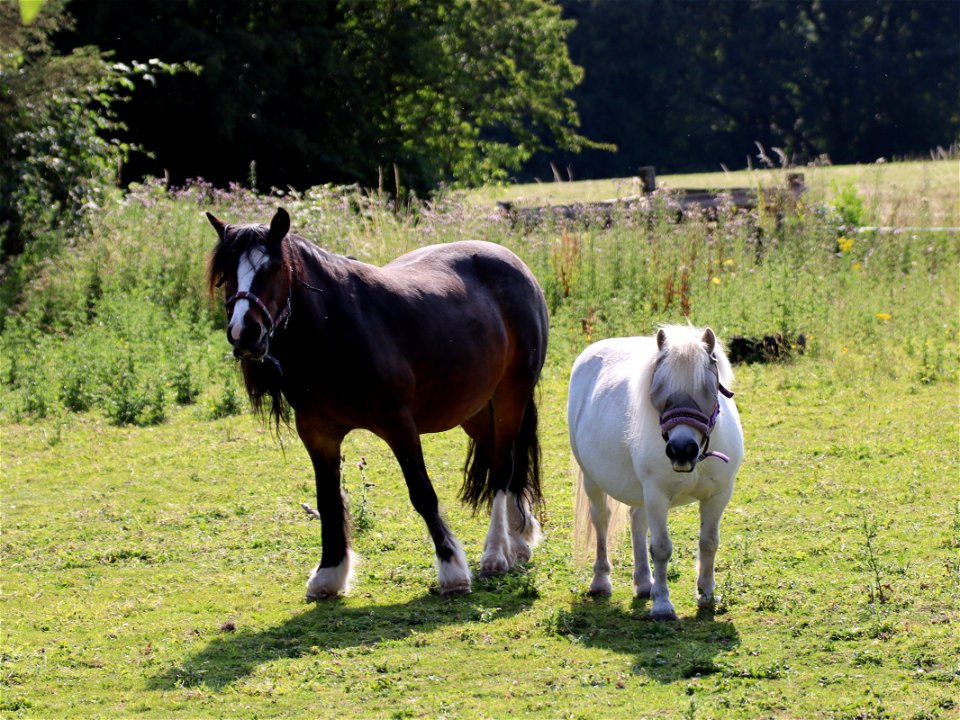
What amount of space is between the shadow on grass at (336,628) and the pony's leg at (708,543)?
848 mm

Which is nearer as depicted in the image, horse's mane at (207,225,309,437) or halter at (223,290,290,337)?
halter at (223,290,290,337)

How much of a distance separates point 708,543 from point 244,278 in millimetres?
2331

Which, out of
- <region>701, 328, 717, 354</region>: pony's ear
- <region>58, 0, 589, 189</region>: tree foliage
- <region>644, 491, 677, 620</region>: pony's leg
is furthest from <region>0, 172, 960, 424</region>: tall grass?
<region>58, 0, 589, 189</region>: tree foliage

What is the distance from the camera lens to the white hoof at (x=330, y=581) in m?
6.07

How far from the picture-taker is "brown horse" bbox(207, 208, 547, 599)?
541 centimetres

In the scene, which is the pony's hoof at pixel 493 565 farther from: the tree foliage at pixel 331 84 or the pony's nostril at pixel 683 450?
the tree foliage at pixel 331 84

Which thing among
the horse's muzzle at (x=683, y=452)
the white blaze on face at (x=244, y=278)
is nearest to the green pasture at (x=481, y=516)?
the horse's muzzle at (x=683, y=452)

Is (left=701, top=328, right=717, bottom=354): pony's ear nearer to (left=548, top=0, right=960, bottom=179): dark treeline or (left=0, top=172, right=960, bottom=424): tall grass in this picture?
(left=0, top=172, right=960, bottom=424): tall grass

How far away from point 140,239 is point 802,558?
10.1m

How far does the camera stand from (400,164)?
85.5 feet

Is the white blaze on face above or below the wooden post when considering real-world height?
below

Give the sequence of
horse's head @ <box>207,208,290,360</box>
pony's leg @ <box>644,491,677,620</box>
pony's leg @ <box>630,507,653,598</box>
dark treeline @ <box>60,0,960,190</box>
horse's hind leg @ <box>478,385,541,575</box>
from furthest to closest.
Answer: dark treeline @ <box>60,0,960,190</box>, horse's hind leg @ <box>478,385,541,575</box>, pony's leg @ <box>630,507,653,598</box>, pony's leg @ <box>644,491,677,620</box>, horse's head @ <box>207,208,290,360</box>

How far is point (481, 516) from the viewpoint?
7.50 metres

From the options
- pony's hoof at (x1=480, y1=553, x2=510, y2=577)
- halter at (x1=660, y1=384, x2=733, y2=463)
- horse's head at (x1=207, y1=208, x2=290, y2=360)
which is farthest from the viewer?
pony's hoof at (x1=480, y1=553, x2=510, y2=577)
